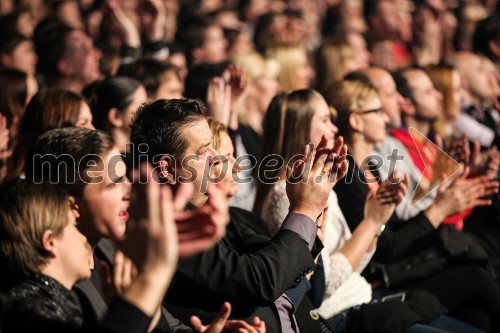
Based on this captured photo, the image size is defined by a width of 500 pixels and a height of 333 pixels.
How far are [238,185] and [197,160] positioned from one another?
124cm

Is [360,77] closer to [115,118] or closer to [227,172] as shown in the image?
[115,118]

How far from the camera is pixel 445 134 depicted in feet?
20.8

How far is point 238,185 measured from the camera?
430 cm

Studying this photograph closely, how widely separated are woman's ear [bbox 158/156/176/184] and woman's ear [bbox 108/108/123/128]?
1.56 metres

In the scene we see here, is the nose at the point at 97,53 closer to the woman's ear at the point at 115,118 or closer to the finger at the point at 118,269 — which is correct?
the woman's ear at the point at 115,118

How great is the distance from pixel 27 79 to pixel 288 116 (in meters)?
1.52

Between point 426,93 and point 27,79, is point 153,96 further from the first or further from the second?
point 426,93

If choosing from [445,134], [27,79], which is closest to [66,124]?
[27,79]

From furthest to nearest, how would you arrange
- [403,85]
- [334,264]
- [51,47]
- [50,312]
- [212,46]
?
[212,46], [403,85], [51,47], [334,264], [50,312]

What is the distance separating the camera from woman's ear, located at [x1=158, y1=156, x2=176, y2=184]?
3029 millimetres

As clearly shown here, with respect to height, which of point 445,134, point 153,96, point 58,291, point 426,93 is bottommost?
point 445,134

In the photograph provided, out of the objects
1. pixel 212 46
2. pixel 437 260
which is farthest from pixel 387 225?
pixel 212 46

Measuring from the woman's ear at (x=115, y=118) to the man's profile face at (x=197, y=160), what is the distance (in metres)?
1.53

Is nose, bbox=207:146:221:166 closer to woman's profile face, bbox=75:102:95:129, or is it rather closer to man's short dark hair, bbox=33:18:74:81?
woman's profile face, bbox=75:102:95:129
